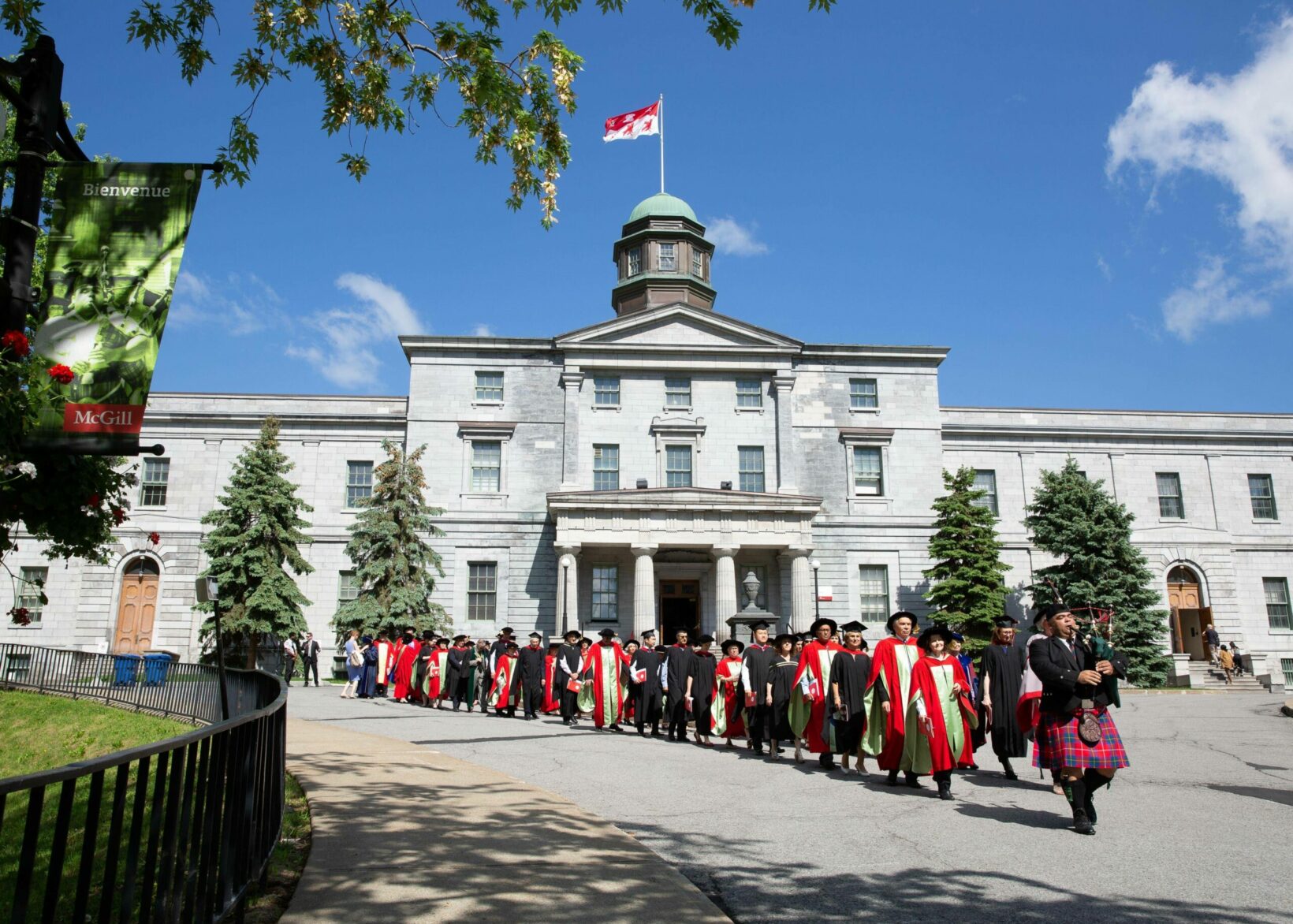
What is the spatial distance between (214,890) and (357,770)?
21.0 ft

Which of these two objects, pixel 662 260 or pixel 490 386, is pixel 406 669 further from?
pixel 662 260

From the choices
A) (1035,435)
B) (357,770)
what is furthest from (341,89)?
(1035,435)

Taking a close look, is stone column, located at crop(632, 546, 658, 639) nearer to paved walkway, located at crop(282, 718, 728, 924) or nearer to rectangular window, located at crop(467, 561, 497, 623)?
rectangular window, located at crop(467, 561, 497, 623)

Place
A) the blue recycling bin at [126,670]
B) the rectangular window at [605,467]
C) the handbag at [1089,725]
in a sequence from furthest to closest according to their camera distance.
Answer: the rectangular window at [605,467] → the blue recycling bin at [126,670] → the handbag at [1089,725]

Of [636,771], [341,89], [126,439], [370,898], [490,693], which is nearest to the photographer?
[370,898]

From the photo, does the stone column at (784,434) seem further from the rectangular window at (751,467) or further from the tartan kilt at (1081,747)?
the tartan kilt at (1081,747)

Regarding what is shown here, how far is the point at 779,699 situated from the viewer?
1391 cm

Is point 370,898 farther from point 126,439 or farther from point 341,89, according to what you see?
point 341,89

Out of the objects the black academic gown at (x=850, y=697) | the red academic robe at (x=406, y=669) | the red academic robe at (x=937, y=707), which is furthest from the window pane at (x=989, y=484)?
the red academic robe at (x=937, y=707)

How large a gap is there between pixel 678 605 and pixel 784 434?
25.7 feet

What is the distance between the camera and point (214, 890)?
454 centimetres

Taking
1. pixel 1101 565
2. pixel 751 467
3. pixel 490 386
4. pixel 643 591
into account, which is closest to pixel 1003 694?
pixel 643 591

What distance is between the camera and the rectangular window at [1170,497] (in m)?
39.4

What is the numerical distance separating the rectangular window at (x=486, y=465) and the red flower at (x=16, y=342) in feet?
99.0
